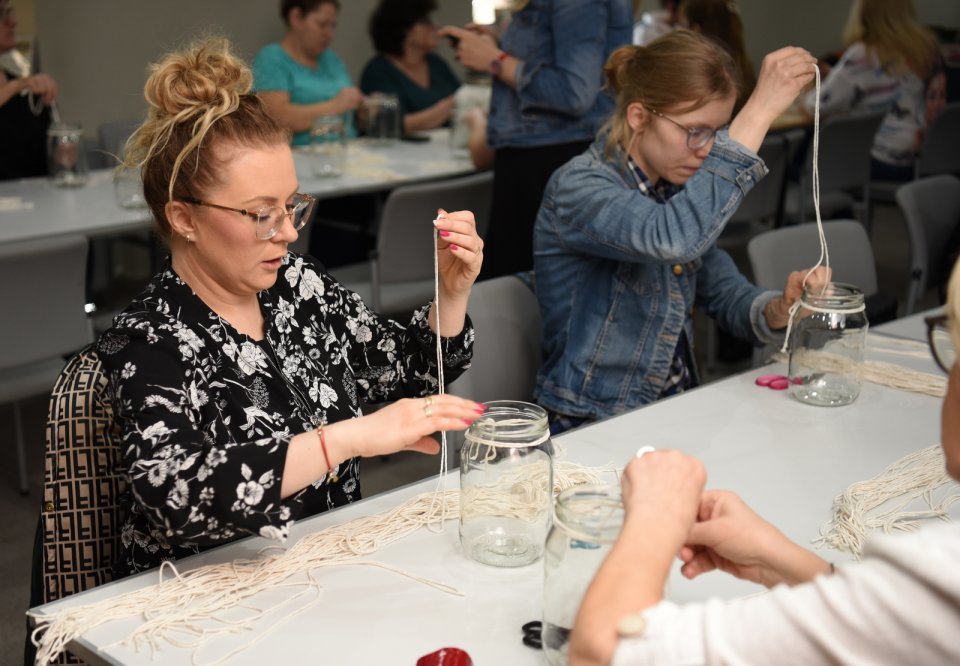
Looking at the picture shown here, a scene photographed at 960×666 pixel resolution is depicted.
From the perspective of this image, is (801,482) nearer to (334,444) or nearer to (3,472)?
(334,444)

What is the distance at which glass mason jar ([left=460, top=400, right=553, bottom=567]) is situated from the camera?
144cm

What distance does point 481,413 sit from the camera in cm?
142

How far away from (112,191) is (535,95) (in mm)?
1638

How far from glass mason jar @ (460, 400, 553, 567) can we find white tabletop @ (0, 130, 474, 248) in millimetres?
1922

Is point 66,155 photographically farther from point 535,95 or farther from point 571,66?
point 571,66

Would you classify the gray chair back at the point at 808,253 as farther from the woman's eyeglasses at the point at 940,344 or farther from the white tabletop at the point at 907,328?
the woman's eyeglasses at the point at 940,344

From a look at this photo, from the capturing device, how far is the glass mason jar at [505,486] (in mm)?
1437

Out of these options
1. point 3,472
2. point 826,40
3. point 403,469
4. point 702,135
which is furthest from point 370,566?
point 826,40

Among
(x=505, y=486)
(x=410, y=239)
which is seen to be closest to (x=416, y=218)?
(x=410, y=239)

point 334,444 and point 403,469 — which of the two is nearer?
point 334,444

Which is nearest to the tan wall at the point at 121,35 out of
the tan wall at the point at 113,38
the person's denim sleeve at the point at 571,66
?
the tan wall at the point at 113,38

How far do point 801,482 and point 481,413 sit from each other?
56cm

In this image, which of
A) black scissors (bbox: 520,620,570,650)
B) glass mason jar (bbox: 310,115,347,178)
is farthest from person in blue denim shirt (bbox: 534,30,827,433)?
glass mason jar (bbox: 310,115,347,178)

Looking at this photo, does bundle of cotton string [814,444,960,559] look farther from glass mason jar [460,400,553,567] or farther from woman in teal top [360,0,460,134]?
woman in teal top [360,0,460,134]
